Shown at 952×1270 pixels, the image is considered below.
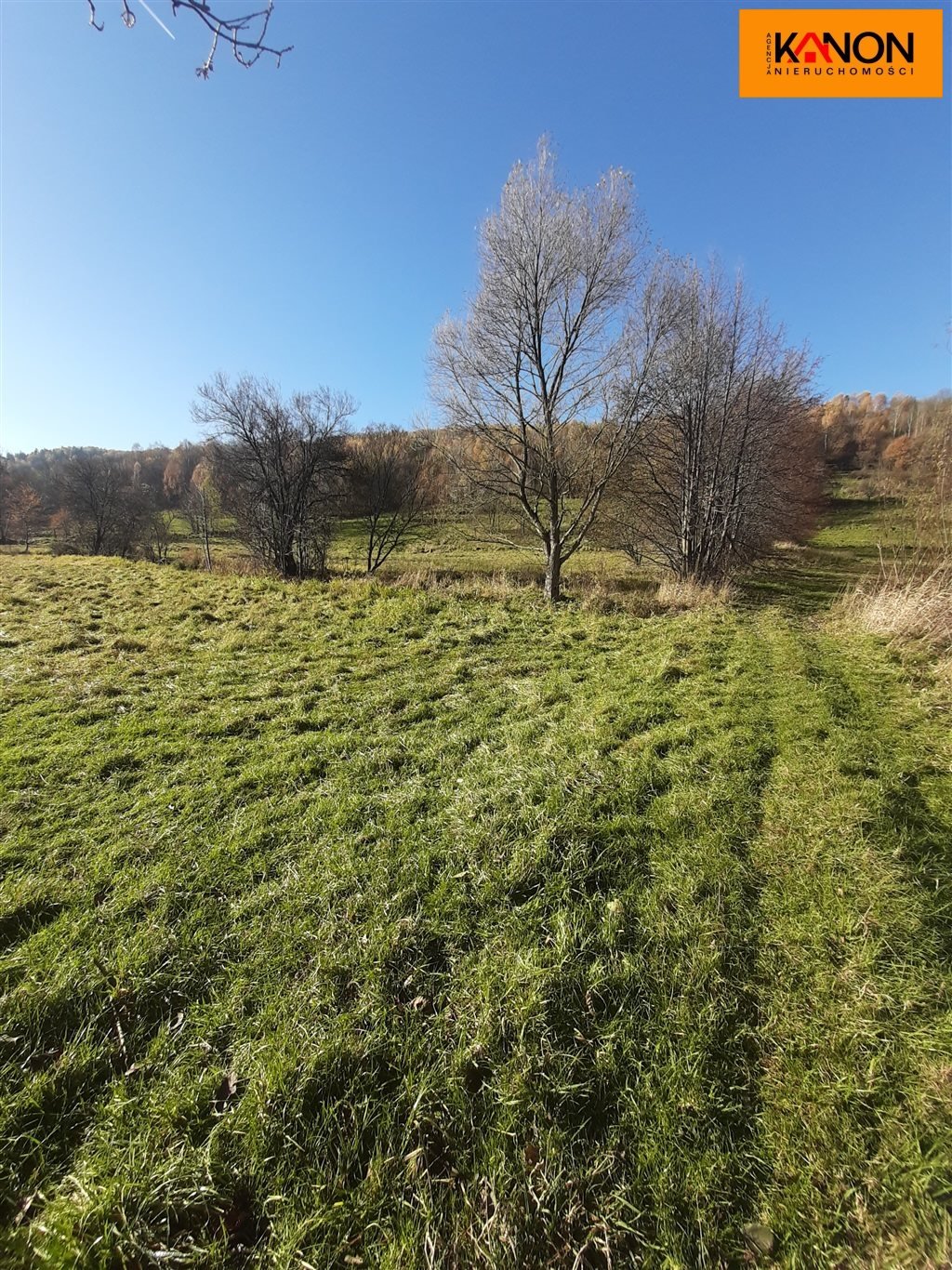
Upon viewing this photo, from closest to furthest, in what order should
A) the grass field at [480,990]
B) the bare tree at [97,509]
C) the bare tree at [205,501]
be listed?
the grass field at [480,990], the bare tree at [205,501], the bare tree at [97,509]

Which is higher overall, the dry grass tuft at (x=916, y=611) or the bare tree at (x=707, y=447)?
the bare tree at (x=707, y=447)

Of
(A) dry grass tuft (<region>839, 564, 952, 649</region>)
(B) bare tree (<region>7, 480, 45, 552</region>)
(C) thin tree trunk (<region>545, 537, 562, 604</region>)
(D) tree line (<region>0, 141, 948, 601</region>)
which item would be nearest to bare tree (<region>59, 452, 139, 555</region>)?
(B) bare tree (<region>7, 480, 45, 552</region>)

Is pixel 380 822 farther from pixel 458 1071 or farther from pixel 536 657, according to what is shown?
pixel 536 657

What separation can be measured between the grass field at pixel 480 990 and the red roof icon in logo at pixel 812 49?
29.6 feet

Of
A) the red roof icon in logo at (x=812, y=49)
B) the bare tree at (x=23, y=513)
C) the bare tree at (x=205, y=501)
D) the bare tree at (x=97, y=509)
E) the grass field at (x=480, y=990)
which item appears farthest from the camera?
the bare tree at (x=23, y=513)

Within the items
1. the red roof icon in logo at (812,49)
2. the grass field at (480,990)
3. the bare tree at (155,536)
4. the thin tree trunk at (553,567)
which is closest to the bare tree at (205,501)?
the bare tree at (155,536)

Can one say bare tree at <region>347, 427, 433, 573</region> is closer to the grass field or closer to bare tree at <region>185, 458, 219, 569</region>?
bare tree at <region>185, 458, 219, 569</region>

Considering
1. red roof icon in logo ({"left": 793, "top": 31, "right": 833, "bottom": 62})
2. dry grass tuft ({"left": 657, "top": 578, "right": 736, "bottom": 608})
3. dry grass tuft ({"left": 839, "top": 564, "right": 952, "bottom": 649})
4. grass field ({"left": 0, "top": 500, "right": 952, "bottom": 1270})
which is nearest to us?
grass field ({"left": 0, "top": 500, "right": 952, "bottom": 1270})

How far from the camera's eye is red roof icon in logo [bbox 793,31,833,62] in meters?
6.57

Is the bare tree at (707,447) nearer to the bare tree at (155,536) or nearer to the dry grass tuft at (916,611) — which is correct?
the dry grass tuft at (916,611)

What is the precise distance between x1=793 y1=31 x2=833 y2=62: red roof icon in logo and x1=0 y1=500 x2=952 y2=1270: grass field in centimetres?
902

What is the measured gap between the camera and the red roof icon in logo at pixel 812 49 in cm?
657

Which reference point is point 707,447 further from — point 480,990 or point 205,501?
point 205,501

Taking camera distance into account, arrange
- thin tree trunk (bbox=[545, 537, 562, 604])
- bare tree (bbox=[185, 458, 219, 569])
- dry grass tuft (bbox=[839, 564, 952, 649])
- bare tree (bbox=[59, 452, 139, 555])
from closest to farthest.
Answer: dry grass tuft (bbox=[839, 564, 952, 649]) < thin tree trunk (bbox=[545, 537, 562, 604]) < bare tree (bbox=[185, 458, 219, 569]) < bare tree (bbox=[59, 452, 139, 555])
